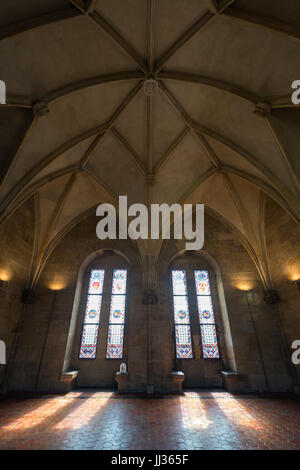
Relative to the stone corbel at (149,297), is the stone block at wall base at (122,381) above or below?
below

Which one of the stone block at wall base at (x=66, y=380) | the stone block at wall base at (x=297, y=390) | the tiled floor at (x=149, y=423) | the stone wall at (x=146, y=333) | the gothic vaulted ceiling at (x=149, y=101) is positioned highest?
the gothic vaulted ceiling at (x=149, y=101)

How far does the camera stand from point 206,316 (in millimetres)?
9500

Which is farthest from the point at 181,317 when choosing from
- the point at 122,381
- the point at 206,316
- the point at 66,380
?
the point at 66,380

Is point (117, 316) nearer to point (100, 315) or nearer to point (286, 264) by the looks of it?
point (100, 315)

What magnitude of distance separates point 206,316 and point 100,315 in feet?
16.1

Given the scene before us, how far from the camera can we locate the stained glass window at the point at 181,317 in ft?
29.1

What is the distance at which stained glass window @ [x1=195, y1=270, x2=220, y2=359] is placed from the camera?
8930 mm

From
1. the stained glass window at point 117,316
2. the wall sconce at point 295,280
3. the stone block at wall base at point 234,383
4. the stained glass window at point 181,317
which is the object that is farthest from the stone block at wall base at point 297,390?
the stained glass window at point 117,316

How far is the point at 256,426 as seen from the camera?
183 inches

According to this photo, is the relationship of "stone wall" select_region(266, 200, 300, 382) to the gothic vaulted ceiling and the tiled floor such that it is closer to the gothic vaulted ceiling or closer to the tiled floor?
the gothic vaulted ceiling

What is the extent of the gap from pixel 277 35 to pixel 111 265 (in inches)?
392

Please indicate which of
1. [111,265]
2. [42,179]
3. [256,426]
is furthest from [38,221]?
[256,426]

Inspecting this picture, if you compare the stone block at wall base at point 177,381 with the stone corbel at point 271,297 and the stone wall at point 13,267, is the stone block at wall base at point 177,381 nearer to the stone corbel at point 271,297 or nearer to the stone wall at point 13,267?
the stone corbel at point 271,297

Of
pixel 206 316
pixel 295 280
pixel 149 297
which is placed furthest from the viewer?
pixel 206 316
